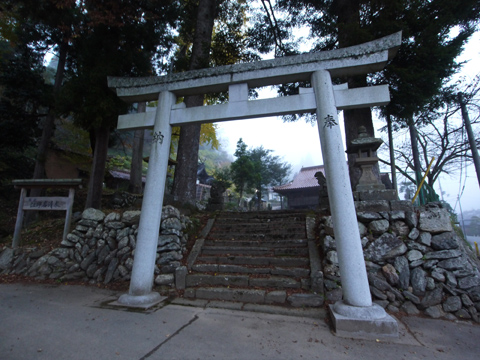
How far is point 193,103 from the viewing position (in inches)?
324

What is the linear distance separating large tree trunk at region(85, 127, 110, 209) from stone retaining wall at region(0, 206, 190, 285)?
1.61m

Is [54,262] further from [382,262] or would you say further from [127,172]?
[127,172]

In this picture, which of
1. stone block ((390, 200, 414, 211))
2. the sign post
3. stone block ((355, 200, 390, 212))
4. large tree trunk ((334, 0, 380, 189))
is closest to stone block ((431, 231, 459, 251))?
stone block ((390, 200, 414, 211))

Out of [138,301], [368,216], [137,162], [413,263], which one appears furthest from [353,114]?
[137,162]

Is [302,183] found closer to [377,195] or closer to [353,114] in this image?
[353,114]

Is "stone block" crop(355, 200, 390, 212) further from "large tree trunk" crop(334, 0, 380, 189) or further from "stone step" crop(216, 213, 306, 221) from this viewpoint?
"large tree trunk" crop(334, 0, 380, 189)

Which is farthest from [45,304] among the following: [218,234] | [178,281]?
[218,234]

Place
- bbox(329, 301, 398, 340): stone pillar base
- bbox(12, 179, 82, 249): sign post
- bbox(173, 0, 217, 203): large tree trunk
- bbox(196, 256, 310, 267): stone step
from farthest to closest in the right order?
bbox(173, 0, 217, 203): large tree trunk < bbox(12, 179, 82, 249): sign post < bbox(196, 256, 310, 267): stone step < bbox(329, 301, 398, 340): stone pillar base

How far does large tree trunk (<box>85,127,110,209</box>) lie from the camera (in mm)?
7531

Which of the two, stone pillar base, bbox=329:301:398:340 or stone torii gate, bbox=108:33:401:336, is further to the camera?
stone torii gate, bbox=108:33:401:336

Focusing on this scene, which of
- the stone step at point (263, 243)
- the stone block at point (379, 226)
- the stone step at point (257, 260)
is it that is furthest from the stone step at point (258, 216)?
the stone block at point (379, 226)

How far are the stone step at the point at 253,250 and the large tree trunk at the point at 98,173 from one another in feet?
14.0

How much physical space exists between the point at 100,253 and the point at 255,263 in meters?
3.60

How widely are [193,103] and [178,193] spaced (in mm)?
3105
